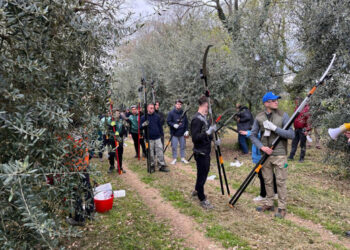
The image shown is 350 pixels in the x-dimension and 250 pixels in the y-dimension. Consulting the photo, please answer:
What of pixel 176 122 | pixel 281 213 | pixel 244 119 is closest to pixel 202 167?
pixel 281 213

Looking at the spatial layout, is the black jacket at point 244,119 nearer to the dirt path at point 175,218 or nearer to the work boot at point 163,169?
the work boot at point 163,169

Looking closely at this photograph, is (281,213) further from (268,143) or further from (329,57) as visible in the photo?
(329,57)

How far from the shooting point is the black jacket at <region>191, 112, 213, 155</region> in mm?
5039

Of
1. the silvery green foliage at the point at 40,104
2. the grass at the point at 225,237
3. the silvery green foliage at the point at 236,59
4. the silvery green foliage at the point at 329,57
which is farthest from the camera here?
the silvery green foliage at the point at 236,59

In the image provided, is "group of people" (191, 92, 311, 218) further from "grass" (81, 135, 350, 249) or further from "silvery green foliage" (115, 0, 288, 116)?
"silvery green foliage" (115, 0, 288, 116)

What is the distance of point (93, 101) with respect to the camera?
296 cm

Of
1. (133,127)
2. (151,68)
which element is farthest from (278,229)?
(151,68)

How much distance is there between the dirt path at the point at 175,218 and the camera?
4.10 meters

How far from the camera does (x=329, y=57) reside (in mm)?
7336

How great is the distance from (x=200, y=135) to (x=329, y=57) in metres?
5.26

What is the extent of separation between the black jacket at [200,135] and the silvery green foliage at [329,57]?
3.48 meters

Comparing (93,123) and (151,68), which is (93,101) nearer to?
(93,123)

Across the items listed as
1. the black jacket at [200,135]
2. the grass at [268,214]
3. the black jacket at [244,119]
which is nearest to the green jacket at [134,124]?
the grass at [268,214]

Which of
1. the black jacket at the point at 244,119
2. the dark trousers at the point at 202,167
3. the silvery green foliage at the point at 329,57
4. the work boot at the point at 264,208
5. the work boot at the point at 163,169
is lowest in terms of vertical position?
the work boot at the point at 264,208
